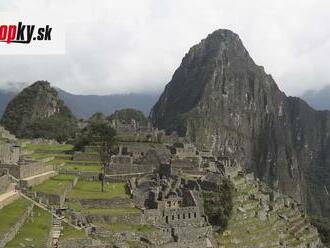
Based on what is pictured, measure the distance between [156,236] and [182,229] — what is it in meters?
3.71

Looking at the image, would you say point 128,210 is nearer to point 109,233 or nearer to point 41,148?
point 109,233

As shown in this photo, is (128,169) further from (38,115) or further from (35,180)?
(38,115)

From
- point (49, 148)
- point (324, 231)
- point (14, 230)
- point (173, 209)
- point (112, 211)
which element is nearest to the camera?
point (14, 230)

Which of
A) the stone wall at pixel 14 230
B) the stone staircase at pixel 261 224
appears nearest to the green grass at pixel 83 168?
the stone staircase at pixel 261 224

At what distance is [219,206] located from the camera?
163 feet

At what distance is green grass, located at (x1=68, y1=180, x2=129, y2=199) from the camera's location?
42.6 meters

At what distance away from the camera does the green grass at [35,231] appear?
27750 millimetres

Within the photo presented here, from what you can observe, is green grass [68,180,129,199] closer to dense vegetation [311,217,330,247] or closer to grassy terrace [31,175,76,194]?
grassy terrace [31,175,76,194]

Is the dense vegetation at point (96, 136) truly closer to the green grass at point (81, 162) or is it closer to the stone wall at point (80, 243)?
the green grass at point (81, 162)

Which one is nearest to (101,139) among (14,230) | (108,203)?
(108,203)

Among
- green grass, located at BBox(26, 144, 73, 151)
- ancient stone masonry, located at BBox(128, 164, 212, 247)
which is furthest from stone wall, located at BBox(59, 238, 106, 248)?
green grass, located at BBox(26, 144, 73, 151)

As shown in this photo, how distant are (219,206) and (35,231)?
21867 millimetres

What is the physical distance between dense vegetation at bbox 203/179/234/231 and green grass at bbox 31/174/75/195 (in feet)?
34.9

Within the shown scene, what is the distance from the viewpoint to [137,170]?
178ft
